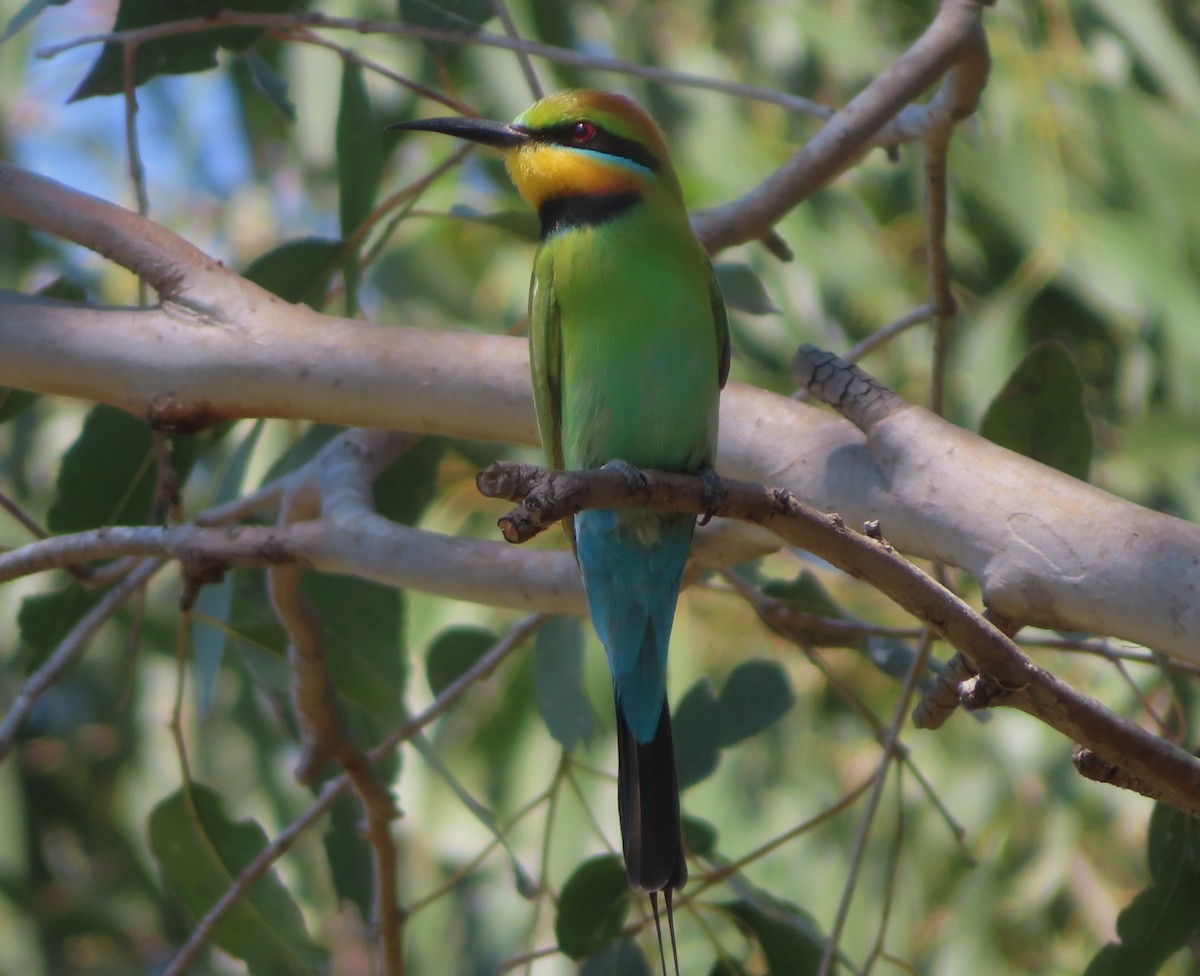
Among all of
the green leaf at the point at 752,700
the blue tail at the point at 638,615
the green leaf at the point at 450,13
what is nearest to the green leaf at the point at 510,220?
the green leaf at the point at 450,13

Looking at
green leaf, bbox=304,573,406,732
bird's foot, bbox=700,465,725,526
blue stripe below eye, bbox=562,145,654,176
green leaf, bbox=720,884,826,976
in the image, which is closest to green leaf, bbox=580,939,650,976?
green leaf, bbox=720,884,826,976

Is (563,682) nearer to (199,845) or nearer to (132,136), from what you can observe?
(199,845)

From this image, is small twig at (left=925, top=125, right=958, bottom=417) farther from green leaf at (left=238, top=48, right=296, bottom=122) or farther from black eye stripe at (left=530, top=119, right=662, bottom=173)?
green leaf at (left=238, top=48, right=296, bottom=122)

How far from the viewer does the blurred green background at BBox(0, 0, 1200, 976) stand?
234 cm

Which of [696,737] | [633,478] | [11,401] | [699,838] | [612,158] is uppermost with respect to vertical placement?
[612,158]

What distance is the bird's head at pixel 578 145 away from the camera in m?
2.09

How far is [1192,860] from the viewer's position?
5.84 feet

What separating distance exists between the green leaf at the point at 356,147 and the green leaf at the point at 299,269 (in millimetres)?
71

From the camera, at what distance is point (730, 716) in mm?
2166

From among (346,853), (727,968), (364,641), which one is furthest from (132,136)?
(727,968)

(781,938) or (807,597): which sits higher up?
(807,597)

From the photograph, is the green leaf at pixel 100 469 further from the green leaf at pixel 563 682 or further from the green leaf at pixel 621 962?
the green leaf at pixel 621 962

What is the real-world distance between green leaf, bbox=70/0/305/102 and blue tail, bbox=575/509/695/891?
992mm

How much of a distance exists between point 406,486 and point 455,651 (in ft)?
0.92
